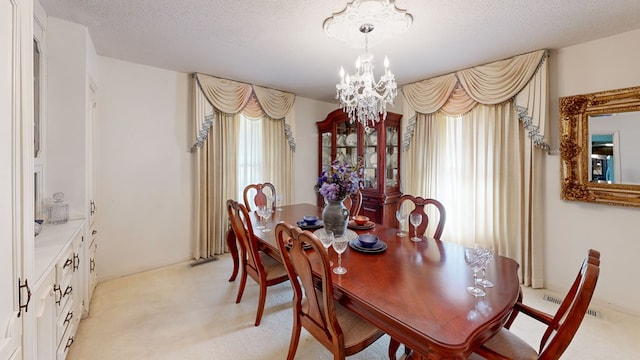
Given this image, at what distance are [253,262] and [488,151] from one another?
2843 mm

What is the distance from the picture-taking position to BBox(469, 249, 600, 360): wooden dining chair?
96 centimetres

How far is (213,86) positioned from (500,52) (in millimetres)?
3258

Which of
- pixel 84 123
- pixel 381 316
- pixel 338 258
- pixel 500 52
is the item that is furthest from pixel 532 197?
pixel 84 123

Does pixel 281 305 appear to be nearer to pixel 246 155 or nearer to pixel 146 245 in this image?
pixel 146 245

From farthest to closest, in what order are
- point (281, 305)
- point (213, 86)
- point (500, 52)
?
point (213, 86), point (500, 52), point (281, 305)

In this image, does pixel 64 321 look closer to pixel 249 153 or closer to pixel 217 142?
pixel 217 142

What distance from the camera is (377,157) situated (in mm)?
3918

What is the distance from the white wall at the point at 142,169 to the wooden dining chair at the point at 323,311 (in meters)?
2.43

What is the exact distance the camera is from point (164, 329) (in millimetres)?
2121

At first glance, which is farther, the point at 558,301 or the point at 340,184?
the point at 558,301

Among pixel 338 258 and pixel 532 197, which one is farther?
pixel 532 197

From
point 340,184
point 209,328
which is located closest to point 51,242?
point 209,328

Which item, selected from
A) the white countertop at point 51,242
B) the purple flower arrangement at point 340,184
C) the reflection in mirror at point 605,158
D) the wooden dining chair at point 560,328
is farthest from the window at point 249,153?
the reflection in mirror at point 605,158

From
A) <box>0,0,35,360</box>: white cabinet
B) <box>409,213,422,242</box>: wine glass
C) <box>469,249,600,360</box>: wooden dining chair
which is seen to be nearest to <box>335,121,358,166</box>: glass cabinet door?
<box>409,213,422,242</box>: wine glass
